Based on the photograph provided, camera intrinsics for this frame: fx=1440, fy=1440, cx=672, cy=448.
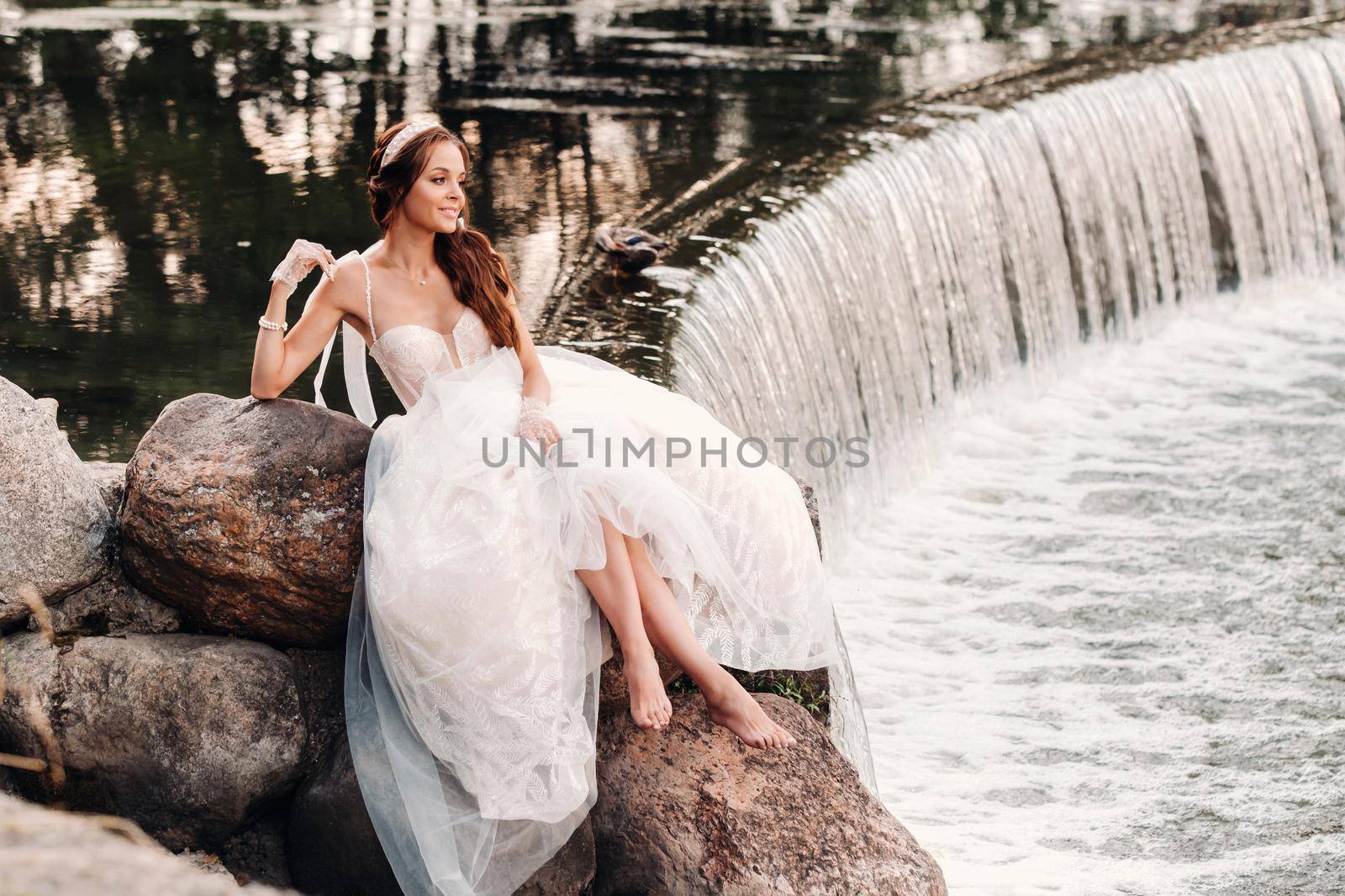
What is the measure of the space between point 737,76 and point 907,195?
8.30 feet

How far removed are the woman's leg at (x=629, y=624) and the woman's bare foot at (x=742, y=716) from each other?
5.8 inches

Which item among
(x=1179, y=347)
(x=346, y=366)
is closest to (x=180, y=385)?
(x=346, y=366)

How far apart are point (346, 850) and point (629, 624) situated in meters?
0.84

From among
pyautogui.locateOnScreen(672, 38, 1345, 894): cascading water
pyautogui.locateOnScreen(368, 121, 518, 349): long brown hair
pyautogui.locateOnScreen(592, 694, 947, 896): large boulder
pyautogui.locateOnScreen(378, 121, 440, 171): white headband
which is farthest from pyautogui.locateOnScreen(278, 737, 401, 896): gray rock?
pyautogui.locateOnScreen(672, 38, 1345, 894): cascading water

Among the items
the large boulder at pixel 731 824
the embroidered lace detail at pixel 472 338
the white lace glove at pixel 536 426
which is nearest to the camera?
the large boulder at pixel 731 824

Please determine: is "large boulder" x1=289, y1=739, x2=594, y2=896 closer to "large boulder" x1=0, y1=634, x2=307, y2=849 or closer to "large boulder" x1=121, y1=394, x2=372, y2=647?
"large boulder" x1=0, y1=634, x2=307, y2=849

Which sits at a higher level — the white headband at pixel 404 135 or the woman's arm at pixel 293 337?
the white headband at pixel 404 135

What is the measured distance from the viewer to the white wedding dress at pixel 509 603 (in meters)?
3.27

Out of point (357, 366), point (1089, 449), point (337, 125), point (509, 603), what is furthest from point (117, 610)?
point (1089, 449)

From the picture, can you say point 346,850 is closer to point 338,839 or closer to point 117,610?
point 338,839

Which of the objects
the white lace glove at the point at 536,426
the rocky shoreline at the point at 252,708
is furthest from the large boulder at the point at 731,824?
the white lace glove at the point at 536,426

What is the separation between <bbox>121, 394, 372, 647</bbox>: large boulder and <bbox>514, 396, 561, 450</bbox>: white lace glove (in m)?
0.42

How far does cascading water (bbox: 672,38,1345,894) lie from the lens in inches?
195

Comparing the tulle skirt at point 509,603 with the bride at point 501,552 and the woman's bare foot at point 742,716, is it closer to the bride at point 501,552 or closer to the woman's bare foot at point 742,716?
the bride at point 501,552
